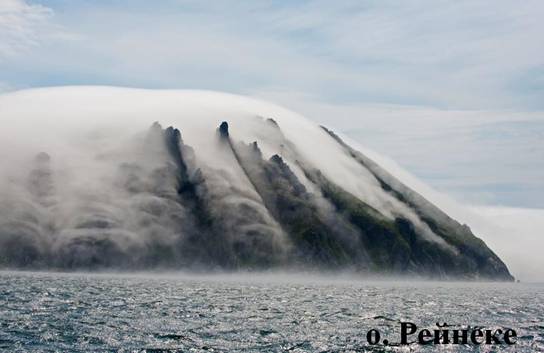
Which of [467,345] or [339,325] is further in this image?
[339,325]

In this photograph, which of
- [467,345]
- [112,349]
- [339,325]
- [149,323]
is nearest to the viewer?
[112,349]

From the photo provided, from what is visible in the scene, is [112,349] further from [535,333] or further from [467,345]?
[535,333]

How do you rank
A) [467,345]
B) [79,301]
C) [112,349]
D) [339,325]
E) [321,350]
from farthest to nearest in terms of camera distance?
[79,301] → [339,325] → [467,345] → [321,350] → [112,349]

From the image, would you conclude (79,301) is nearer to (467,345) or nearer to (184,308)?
(184,308)

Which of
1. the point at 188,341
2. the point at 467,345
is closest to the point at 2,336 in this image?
the point at 188,341

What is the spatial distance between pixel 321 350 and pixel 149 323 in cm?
2944

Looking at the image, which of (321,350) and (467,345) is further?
(467,345)

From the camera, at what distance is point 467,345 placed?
276ft

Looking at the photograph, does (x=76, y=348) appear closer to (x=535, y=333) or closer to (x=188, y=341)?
(x=188, y=341)

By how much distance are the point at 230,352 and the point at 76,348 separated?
629 inches

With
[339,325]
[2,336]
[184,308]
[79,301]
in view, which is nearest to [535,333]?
[339,325]

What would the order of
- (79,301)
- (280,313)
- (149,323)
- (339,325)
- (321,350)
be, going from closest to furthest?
(321,350)
(149,323)
(339,325)
(280,313)
(79,301)

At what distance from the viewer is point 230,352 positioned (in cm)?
7206

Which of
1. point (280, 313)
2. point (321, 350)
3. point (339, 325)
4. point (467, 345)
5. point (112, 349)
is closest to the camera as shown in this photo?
point (112, 349)
